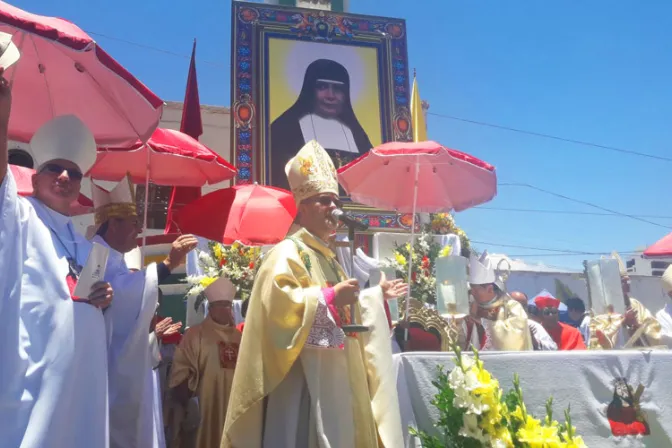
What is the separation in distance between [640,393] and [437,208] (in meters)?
2.87

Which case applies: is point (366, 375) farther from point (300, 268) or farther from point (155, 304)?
point (155, 304)

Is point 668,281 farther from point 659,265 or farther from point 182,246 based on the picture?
point 659,265

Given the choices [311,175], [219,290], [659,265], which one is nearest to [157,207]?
[219,290]

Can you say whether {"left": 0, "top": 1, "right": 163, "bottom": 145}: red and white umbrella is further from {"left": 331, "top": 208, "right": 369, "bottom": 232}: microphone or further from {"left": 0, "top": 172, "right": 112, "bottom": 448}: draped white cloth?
{"left": 331, "top": 208, "right": 369, "bottom": 232}: microphone

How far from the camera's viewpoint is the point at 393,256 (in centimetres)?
790

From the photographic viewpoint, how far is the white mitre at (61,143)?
293 cm

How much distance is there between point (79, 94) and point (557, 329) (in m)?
4.89

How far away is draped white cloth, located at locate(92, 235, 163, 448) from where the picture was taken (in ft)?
10.7

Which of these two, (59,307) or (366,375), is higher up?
(59,307)


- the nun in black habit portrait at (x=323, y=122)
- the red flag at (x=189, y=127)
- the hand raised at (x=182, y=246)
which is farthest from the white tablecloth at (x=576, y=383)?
the nun in black habit portrait at (x=323, y=122)

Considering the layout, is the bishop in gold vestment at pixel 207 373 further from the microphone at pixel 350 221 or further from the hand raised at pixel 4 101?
the hand raised at pixel 4 101

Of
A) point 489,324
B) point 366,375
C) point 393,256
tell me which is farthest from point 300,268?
point 393,256

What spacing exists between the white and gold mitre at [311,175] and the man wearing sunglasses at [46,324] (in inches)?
44.6

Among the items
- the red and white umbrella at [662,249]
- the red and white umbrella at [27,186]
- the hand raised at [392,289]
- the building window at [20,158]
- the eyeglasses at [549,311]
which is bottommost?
the eyeglasses at [549,311]
